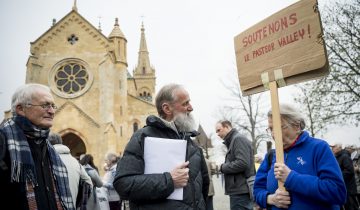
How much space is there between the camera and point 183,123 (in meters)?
3.12

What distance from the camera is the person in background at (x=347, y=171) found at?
27.3 ft

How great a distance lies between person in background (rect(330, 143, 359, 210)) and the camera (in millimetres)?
8320

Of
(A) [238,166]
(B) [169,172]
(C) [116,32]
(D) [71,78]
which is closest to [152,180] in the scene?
(B) [169,172]

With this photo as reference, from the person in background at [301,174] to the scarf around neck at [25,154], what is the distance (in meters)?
1.93

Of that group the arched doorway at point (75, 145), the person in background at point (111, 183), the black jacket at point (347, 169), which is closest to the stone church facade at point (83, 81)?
the arched doorway at point (75, 145)

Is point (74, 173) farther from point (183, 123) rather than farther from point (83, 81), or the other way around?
point (83, 81)

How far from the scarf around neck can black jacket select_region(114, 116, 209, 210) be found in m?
0.57

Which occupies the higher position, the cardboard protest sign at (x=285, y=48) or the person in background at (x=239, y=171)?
the cardboard protest sign at (x=285, y=48)

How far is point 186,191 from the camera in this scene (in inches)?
114

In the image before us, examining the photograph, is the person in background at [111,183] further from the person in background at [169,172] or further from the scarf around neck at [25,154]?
the person in background at [169,172]

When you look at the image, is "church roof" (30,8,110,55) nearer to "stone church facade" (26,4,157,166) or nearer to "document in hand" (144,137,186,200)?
"stone church facade" (26,4,157,166)

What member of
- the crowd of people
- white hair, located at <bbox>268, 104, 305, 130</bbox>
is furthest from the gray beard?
white hair, located at <bbox>268, 104, 305, 130</bbox>

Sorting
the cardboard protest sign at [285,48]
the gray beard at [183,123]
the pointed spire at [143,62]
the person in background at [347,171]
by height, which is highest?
the pointed spire at [143,62]

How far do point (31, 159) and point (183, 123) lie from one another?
1361 mm
